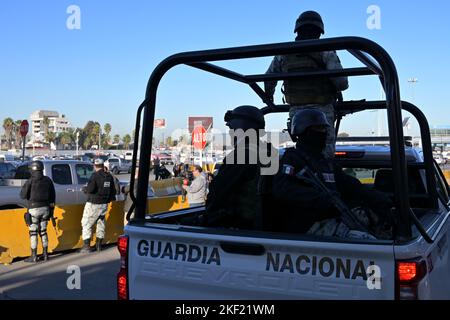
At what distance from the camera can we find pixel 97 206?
952 cm

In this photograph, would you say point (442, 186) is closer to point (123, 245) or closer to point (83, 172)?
point (123, 245)

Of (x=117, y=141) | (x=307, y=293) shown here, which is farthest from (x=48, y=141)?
(x=307, y=293)

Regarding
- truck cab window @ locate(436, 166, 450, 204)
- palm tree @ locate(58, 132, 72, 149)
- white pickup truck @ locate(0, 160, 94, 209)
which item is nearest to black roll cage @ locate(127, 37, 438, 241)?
truck cab window @ locate(436, 166, 450, 204)

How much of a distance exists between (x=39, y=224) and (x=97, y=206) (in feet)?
4.14

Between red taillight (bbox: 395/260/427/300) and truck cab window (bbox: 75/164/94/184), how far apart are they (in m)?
11.9

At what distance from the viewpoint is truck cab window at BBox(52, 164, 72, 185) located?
1298 cm

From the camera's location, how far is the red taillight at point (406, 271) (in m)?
2.38

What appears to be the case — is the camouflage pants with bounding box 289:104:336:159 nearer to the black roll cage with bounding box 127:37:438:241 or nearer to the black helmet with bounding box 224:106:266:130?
the black roll cage with bounding box 127:37:438:241

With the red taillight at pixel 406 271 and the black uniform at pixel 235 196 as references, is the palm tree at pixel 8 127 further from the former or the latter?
the red taillight at pixel 406 271

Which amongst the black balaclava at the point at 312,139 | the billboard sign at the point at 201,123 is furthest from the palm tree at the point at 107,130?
the black balaclava at the point at 312,139

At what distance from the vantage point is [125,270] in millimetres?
3092

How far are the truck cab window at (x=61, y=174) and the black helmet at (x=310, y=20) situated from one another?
398 inches

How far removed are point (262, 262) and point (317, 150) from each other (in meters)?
0.96
